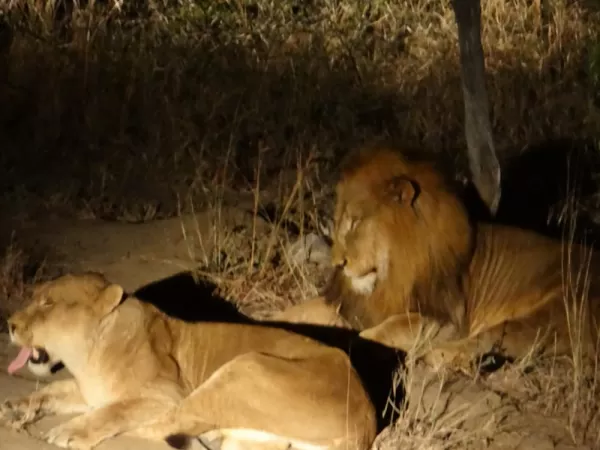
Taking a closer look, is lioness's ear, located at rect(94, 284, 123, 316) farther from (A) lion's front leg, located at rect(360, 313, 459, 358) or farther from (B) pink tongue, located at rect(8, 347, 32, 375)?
(A) lion's front leg, located at rect(360, 313, 459, 358)

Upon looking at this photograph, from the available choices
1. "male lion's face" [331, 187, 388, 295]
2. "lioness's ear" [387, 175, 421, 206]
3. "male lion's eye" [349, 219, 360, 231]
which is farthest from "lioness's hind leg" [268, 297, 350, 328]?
"lioness's ear" [387, 175, 421, 206]

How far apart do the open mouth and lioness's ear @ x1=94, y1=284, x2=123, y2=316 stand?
11.6 inches

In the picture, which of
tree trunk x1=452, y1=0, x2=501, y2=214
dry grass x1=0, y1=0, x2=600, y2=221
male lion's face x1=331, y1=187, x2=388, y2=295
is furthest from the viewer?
dry grass x1=0, y1=0, x2=600, y2=221

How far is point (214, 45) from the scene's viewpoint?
362 inches

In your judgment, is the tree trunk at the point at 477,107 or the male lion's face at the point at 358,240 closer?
the male lion's face at the point at 358,240

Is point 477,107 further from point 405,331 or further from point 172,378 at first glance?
point 172,378

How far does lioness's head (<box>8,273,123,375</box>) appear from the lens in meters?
4.48

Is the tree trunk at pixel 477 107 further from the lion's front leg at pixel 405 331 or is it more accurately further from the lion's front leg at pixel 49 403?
the lion's front leg at pixel 49 403

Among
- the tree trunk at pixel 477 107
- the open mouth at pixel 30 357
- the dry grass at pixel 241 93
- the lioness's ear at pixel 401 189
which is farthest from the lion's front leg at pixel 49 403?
the tree trunk at pixel 477 107

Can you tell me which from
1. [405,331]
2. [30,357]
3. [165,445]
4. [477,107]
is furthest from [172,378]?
[477,107]

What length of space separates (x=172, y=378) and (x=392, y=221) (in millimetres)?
1245

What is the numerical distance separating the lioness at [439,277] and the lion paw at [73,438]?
143cm

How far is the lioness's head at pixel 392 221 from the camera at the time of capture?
5152 millimetres

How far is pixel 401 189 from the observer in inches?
203
